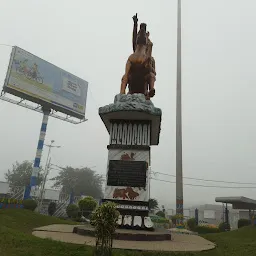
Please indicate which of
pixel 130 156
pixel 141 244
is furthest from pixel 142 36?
pixel 141 244

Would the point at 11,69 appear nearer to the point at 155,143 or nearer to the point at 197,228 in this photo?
the point at 155,143

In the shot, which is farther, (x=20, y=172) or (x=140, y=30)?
(x=20, y=172)

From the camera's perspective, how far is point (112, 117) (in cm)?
1071

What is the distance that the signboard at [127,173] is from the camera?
9.80 m

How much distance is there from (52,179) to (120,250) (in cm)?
5508

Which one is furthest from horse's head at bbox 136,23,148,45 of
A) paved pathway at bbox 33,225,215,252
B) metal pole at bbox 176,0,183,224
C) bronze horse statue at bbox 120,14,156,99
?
metal pole at bbox 176,0,183,224

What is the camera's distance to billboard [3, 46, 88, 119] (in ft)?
94.5

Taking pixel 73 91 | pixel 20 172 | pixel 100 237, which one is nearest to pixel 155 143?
pixel 100 237

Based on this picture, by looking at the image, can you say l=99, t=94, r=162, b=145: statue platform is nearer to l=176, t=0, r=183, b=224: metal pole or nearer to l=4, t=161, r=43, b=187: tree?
l=176, t=0, r=183, b=224: metal pole

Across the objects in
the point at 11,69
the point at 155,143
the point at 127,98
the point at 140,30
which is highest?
the point at 11,69

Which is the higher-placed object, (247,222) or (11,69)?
(11,69)

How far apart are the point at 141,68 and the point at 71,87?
24.3m

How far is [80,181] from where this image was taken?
5600 cm

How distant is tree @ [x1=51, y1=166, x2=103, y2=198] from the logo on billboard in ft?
85.6
